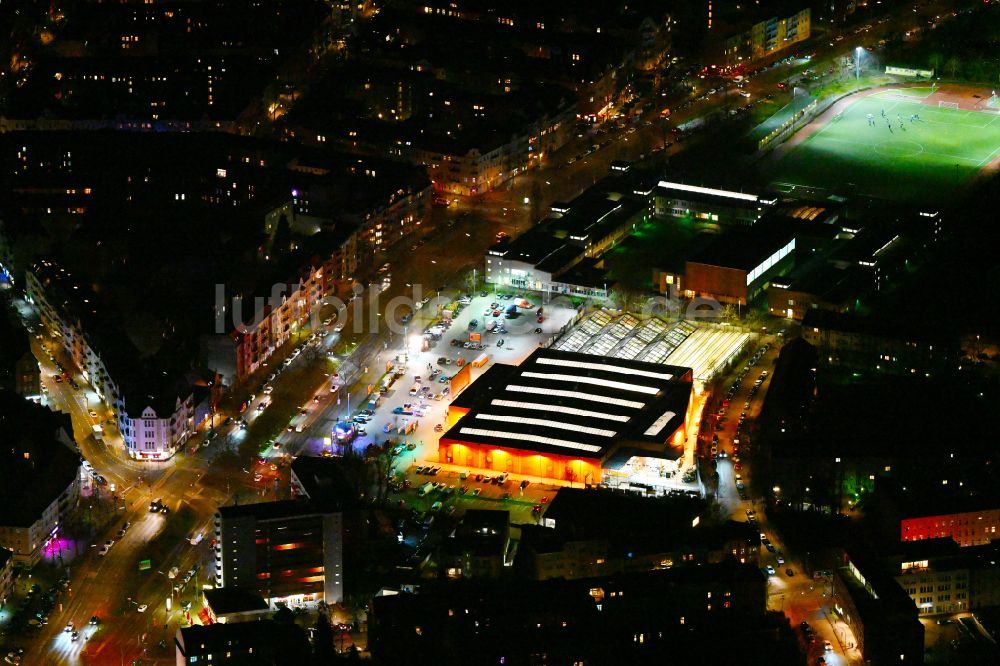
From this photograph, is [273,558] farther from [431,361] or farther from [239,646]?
[431,361]

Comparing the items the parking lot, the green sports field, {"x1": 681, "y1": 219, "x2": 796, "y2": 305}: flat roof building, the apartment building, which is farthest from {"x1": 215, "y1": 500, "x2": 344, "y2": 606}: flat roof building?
the green sports field

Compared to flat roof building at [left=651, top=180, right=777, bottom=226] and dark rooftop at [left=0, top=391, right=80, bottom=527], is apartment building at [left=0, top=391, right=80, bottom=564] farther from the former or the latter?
flat roof building at [left=651, top=180, right=777, bottom=226]

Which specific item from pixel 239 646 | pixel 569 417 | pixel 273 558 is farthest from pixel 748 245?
pixel 239 646

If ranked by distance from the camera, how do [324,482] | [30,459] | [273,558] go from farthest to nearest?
[30,459] → [324,482] → [273,558]

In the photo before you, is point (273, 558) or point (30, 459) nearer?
point (273, 558)

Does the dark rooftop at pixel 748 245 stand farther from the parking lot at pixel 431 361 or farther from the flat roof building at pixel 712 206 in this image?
the parking lot at pixel 431 361
